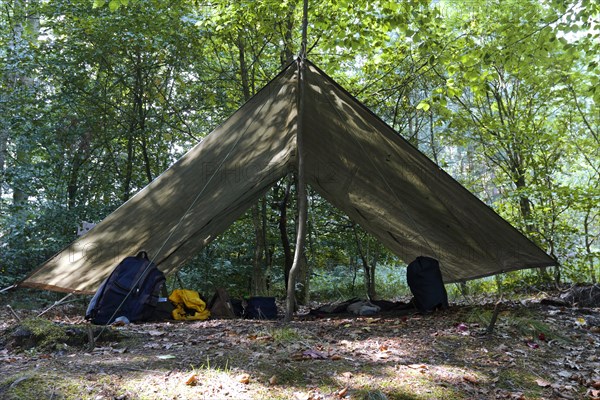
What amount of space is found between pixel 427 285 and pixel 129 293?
2.74 meters

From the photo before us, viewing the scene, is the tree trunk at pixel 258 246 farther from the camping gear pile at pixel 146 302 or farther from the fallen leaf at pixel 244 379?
the fallen leaf at pixel 244 379

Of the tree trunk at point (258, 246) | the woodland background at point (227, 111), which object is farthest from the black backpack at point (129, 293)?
the tree trunk at point (258, 246)

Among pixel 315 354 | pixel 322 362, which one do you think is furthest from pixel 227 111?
pixel 322 362

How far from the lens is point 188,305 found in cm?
474

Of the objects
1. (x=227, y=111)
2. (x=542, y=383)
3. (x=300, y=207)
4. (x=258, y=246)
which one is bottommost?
(x=542, y=383)

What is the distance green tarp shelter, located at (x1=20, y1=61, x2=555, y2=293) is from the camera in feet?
13.9

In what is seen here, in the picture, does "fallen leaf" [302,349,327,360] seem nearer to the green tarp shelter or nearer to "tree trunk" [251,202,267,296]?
the green tarp shelter

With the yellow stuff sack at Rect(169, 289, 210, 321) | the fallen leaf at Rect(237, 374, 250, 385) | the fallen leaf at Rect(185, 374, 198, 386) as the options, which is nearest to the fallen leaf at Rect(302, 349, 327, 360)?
the fallen leaf at Rect(237, 374, 250, 385)

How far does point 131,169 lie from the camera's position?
7.72m

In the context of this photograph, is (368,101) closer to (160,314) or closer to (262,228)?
(262,228)

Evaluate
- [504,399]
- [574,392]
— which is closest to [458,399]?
[504,399]

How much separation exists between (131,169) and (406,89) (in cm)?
470

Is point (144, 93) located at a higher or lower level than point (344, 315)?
higher

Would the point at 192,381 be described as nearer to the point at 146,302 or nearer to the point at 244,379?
the point at 244,379
